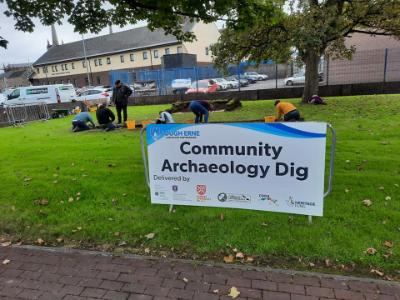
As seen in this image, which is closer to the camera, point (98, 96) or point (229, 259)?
point (229, 259)

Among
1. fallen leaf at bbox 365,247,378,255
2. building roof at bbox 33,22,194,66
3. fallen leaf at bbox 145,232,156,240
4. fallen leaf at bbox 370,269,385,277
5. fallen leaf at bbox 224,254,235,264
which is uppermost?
building roof at bbox 33,22,194,66

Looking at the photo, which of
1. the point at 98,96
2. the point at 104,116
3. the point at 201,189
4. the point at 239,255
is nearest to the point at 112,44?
the point at 98,96

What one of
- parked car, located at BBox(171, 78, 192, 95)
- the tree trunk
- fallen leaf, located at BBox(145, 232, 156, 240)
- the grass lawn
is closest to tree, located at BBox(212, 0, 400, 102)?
the tree trunk

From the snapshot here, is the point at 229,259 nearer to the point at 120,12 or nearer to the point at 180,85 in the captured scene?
the point at 120,12

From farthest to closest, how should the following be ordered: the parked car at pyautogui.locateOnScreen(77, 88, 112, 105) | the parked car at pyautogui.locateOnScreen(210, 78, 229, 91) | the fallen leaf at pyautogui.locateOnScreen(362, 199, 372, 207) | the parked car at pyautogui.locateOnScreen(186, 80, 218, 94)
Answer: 1. the parked car at pyautogui.locateOnScreen(210, 78, 229, 91)
2. the parked car at pyautogui.locateOnScreen(186, 80, 218, 94)
3. the parked car at pyautogui.locateOnScreen(77, 88, 112, 105)
4. the fallen leaf at pyautogui.locateOnScreen(362, 199, 372, 207)

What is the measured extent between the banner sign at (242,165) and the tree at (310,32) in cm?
936

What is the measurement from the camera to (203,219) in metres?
4.43

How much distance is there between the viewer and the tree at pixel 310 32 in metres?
13.3

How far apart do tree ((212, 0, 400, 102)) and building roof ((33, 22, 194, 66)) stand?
3379 centimetres

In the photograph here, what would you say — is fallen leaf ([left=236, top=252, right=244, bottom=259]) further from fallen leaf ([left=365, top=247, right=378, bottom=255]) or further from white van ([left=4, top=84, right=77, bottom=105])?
white van ([left=4, top=84, right=77, bottom=105])

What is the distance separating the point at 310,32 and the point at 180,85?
14924mm

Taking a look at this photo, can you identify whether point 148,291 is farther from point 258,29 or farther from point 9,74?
point 9,74

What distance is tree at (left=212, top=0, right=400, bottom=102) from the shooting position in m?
13.3

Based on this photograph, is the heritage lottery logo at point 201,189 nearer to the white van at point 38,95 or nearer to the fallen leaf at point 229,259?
the fallen leaf at point 229,259
